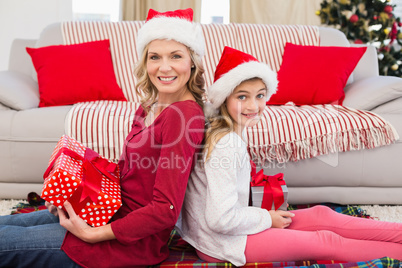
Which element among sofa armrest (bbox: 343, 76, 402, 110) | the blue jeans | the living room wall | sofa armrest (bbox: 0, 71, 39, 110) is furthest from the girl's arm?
the living room wall

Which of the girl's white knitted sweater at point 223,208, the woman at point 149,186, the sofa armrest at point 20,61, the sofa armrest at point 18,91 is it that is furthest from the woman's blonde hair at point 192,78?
the sofa armrest at point 20,61

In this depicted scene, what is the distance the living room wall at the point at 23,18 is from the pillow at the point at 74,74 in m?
1.86

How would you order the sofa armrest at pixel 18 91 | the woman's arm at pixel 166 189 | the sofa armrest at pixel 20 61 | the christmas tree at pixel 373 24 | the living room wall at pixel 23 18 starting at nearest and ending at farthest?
1. the woman's arm at pixel 166 189
2. the sofa armrest at pixel 18 91
3. the sofa armrest at pixel 20 61
4. the christmas tree at pixel 373 24
5. the living room wall at pixel 23 18

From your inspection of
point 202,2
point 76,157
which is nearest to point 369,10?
point 202,2

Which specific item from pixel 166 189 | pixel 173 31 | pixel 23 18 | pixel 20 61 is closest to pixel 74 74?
pixel 20 61

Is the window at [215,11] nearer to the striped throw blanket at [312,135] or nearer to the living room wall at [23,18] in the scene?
the living room wall at [23,18]

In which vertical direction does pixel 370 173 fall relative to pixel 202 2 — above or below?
below

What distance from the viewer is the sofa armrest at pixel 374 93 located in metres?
2.39

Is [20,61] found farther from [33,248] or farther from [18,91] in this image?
[33,248]

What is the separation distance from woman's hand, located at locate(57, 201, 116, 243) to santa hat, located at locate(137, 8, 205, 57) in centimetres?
62

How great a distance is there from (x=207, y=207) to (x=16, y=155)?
140cm

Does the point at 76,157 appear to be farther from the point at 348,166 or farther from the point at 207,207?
the point at 348,166

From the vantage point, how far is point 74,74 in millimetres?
2639

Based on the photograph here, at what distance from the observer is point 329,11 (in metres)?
4.12
